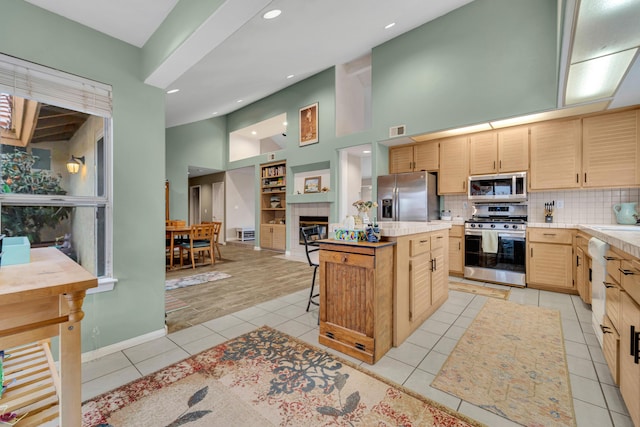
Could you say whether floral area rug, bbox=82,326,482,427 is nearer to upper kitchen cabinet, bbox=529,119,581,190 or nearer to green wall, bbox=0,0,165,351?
green wall, bbox=0,0,165,351

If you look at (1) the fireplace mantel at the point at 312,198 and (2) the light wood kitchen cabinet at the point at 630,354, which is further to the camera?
(1) the fireplace mantel at the point at 312,198

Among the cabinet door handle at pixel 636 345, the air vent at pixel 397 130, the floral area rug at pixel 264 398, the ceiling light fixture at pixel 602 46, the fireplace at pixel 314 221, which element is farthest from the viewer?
the fireplace at pixel 314 221

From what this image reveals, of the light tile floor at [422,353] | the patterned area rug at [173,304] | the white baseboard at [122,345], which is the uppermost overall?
the white baseboard at [122,345]

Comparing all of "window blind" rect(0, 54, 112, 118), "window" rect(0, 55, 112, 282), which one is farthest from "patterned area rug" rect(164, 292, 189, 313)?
"window blind" rect(0, 54, 112, 118)

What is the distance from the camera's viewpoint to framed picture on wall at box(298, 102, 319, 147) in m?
6.17

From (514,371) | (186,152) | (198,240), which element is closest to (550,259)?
(514,371)

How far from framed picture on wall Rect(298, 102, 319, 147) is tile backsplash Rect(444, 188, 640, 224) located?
14.3ft

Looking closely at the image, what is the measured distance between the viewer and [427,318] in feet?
9.11

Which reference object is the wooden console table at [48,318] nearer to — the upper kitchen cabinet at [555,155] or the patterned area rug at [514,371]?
the patterned area rug at [514,371]

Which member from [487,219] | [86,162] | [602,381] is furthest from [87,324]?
[487,219]

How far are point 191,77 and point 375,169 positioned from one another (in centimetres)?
330

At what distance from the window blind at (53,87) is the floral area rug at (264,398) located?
2058 mm

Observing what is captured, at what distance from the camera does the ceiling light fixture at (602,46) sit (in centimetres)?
166

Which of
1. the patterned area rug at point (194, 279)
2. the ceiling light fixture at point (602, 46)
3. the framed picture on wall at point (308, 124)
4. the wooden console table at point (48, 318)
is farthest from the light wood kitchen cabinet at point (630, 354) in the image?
the framed picture on wall at point (308, 124)
